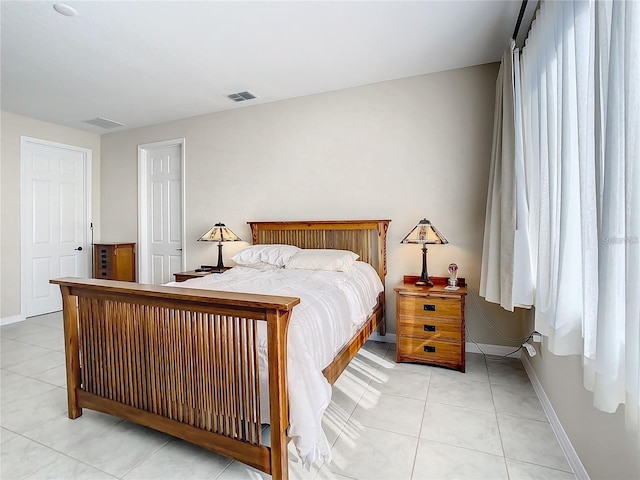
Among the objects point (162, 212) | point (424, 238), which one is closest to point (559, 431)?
point (424, 238)

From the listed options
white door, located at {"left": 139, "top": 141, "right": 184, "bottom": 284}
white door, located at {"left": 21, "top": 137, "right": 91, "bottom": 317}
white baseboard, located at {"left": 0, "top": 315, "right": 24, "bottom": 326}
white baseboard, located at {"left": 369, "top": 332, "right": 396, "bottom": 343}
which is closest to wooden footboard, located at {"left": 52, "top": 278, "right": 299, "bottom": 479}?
white baseboard, located at {"left": 369, "top": 332, "right": 396, "bottom": 343}

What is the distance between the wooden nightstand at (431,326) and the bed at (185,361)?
2.67 ft

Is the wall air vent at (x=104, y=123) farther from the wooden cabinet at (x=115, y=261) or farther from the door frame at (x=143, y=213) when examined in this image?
the wooden cabinet at (x=115, y=261)

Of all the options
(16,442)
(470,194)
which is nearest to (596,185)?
(470,194)

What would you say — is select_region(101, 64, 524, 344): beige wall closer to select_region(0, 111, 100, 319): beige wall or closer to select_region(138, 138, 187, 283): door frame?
select_region(138, 138, 187, 283): door frame

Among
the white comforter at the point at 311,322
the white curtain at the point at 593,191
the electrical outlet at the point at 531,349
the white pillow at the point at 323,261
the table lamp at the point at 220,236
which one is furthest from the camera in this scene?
the table lamp at the point at 220,236

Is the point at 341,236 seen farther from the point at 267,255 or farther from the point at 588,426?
the point at 588,426

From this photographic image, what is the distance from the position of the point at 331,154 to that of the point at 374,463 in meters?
2.87

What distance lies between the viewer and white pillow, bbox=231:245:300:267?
3.25m

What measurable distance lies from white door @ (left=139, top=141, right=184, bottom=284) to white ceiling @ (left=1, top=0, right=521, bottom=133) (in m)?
1.00

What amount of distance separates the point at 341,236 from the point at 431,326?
1.29 metres

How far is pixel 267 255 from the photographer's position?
10.9 feet

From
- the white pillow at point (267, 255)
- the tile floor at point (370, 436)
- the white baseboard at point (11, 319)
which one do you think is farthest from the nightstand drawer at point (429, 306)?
the white baseboard at point (11, 319)

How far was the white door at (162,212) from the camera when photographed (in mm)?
4648
